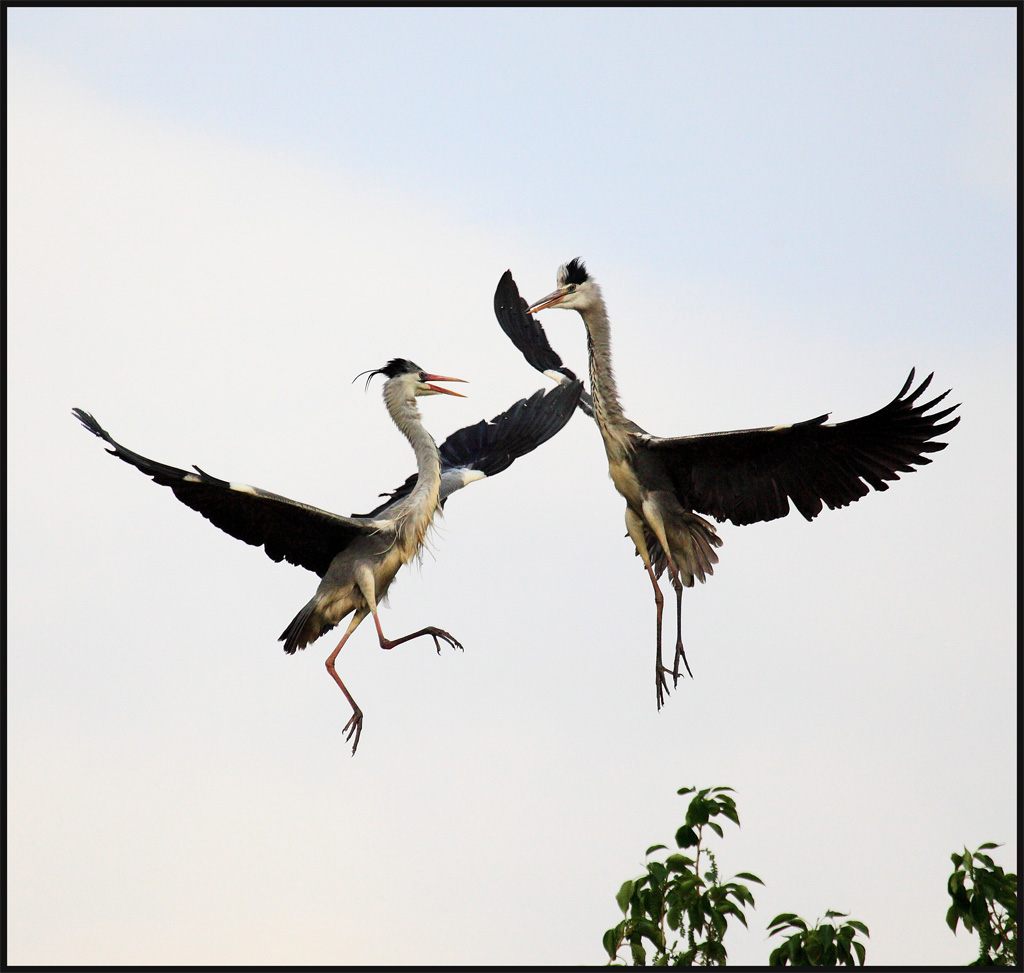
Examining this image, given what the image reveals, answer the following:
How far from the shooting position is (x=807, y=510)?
11.2 m

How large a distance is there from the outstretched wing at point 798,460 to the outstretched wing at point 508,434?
62.7 inches

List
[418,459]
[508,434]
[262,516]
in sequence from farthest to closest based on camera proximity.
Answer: [508,434], [418,459], [262,516]

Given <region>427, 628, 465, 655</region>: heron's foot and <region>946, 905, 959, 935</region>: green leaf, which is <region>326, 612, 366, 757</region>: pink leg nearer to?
<region>427, 628, 465, 655</region>: heron's foot

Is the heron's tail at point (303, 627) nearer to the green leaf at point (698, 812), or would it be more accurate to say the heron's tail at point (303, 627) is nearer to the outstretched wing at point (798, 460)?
the outstretched wing at point (798, 460)

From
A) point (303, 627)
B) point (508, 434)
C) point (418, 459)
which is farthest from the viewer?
point (508, 434)

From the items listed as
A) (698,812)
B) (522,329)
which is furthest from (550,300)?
(698,812)

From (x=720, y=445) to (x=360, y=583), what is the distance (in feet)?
9.24

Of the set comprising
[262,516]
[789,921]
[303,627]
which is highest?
[262,516]

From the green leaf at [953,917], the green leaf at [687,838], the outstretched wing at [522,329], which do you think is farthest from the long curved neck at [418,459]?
the green leaf at [953,917]

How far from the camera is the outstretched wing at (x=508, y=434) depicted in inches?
504

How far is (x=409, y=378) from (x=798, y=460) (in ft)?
10.1

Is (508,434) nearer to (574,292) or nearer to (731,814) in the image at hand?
(574,292)

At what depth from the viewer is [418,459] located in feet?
38.5

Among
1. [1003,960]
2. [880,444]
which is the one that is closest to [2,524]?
[880,444]
